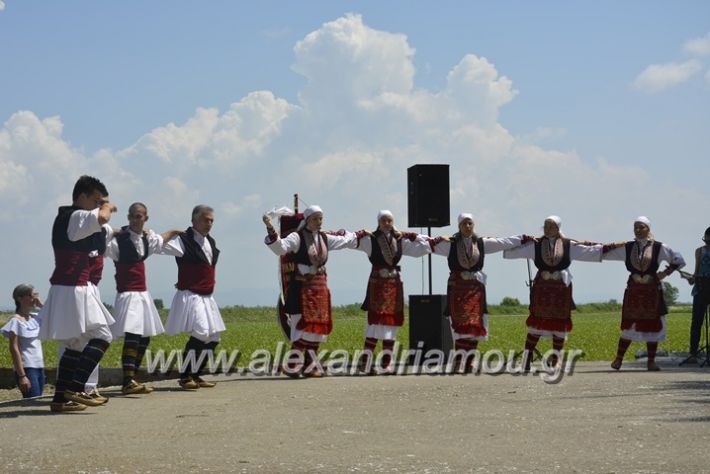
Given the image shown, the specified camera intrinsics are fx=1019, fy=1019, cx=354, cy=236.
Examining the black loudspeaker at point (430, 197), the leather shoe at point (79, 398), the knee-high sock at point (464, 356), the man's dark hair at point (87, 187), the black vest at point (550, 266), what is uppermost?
the black loudspeaker at point (430, 197)

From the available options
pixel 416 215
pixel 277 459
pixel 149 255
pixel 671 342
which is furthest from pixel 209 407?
pixel 671 342

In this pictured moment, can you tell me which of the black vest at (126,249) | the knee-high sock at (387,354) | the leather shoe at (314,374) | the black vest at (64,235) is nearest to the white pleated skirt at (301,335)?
the leather shoe at (314,374)

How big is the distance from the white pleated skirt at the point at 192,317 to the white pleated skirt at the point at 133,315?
26cm

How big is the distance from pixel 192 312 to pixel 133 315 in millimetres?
691

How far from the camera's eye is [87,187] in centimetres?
860

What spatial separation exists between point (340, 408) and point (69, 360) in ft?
7.70

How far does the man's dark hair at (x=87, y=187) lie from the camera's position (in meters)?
8.59

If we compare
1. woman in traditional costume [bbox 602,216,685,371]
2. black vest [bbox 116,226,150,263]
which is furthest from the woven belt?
black vest [bbox 116,226,150,263]

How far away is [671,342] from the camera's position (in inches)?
834

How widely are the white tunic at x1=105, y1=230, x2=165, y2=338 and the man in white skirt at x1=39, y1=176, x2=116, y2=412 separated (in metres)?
1.18

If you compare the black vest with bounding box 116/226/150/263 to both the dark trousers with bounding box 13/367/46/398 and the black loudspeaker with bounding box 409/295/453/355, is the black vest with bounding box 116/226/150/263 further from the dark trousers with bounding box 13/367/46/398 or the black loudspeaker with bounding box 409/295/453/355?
the black loudspeaker with bounding box 409/295/453/355

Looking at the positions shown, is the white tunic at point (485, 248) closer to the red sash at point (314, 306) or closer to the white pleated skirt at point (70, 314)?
the red sash at point (314, 306)

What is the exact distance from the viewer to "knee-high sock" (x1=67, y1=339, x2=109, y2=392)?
8.59 meters

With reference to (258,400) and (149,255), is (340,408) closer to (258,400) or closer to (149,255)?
(258,400)
